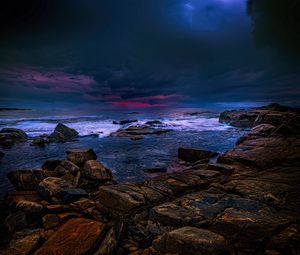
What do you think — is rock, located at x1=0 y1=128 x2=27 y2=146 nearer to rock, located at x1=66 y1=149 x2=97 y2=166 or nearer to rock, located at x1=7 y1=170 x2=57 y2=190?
rock, located at x1=66 y1=149 x2=97 y2=166

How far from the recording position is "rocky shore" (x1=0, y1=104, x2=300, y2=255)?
332 centimetres

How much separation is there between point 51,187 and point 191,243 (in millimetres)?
4334

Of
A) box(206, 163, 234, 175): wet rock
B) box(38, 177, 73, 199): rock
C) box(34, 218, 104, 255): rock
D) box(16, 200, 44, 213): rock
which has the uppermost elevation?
box(206, 163, 234, 175): wet rock

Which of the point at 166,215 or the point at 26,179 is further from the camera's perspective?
the point at 26,179

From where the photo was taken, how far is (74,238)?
379 cm

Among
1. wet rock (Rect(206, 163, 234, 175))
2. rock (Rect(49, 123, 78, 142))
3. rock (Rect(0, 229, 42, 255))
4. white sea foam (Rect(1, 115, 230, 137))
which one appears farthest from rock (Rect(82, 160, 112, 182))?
white sea foam (Rect(1, 115, 230, 137))

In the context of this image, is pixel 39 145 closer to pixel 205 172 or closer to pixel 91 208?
pixel 91 208

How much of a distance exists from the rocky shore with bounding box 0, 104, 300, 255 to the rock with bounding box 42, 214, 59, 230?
0.06 ft

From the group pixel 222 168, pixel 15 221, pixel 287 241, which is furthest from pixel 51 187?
pixel 287 241

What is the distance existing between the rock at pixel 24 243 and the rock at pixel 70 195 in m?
1.15

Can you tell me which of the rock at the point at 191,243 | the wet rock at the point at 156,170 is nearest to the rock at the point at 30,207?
the rock at the point at 191,243

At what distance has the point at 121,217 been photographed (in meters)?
4.50

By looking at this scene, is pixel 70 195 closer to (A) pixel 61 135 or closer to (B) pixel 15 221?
(B) pixel 15 221

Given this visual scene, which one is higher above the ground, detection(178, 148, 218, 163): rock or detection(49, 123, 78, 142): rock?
detection(49, 123, 78, 142): rock
